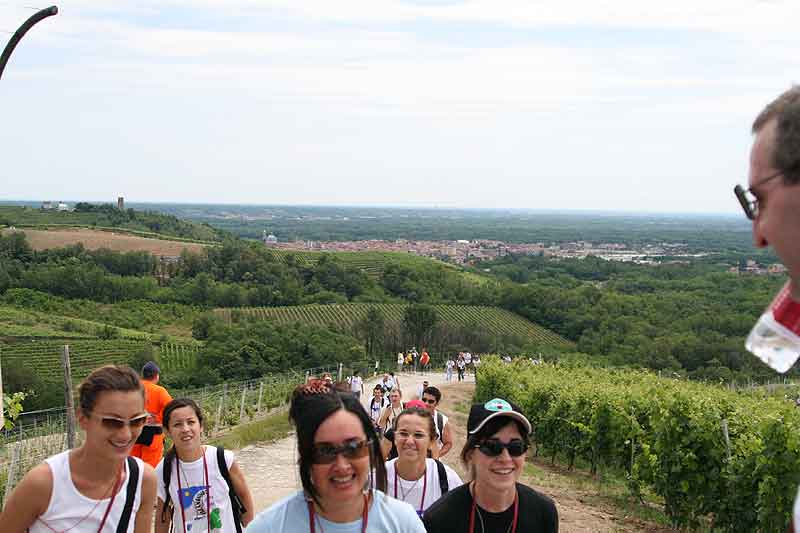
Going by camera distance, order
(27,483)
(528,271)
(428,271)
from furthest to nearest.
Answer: (528,271) < (428,271) < (27,483)

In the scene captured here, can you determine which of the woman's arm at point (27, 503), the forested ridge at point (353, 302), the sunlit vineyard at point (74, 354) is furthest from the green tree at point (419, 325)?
the woman's arm at point (27, 503)

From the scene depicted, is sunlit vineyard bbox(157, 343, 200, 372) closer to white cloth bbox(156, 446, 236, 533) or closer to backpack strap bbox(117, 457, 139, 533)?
white cloth bbox(156, 446, 236, 533)

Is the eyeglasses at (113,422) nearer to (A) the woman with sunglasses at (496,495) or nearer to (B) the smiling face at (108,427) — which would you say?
(B) the smiling face at (108,427)

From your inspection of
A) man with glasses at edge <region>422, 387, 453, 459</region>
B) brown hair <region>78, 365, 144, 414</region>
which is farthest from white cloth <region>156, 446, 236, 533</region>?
man with glasses at edge <region>422, 387, 453, 459</region>

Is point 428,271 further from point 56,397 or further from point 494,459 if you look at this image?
point 494,459

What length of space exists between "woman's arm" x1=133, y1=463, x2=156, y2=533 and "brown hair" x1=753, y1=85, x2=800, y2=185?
2.56 m

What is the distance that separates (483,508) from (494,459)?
0.18 meters

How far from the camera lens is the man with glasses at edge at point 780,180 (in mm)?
1120

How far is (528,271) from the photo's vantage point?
123 meters

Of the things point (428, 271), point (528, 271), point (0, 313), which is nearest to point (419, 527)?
point (0, 313)

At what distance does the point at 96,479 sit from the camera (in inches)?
111

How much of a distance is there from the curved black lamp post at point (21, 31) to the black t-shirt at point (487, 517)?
4609mm

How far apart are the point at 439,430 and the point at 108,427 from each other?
312 cm

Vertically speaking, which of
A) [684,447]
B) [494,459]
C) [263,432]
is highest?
[494,459]
